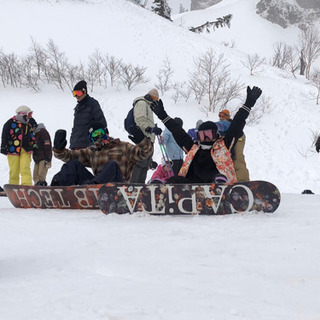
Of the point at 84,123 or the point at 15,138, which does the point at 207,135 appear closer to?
the point at 84,123

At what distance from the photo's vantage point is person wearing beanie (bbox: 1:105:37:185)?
6.22 metres

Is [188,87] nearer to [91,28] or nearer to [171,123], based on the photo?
[91,28]

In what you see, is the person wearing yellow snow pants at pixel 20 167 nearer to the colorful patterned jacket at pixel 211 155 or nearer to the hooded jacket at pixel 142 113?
the hooded jacket at pixel 142 113

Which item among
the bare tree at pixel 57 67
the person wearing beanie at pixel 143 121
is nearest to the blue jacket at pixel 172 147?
the person wearing beanie at pixel 143 121

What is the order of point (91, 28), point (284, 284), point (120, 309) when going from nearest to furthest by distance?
point (120, 309)
point (284, 284)
point (91, 28)

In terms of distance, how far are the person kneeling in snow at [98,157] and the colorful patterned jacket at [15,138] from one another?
1.62 m

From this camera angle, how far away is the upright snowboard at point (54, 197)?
174 inches

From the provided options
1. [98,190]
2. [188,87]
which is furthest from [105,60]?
[98,190]

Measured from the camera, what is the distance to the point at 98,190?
4266 millimetres

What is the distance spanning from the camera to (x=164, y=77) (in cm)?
1888

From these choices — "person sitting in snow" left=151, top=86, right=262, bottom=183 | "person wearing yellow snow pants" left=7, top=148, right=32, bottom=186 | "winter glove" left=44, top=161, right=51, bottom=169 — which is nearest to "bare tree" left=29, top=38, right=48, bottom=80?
"winter glove" left=44, top=161, right=51, bottom=169

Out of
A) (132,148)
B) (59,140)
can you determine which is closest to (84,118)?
(59,140)

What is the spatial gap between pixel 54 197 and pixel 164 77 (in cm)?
1504

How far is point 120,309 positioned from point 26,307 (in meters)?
0.39
